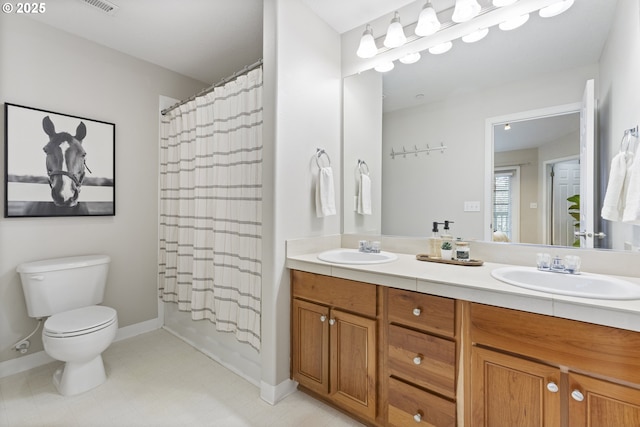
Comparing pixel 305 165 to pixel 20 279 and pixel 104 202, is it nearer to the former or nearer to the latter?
pixel 104 202

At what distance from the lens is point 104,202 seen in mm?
2412

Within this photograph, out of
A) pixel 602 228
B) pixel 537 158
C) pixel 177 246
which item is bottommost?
pixel 177 246

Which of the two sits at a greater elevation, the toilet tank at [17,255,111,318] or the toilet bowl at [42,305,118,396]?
the toilet tank at [17,255,111,318]

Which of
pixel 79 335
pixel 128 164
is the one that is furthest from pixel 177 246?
pixel 79 335

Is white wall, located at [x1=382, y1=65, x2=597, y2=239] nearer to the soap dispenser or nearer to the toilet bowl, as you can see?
the soap dispenser

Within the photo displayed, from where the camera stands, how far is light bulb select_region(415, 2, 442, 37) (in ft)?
5.49

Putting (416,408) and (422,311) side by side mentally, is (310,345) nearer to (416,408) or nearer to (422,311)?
(416,408)

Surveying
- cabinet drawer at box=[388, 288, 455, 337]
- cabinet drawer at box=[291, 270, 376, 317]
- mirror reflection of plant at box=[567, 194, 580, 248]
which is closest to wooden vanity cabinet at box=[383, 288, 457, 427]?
cabinet drawer at box=[388, 288, 455, 337]

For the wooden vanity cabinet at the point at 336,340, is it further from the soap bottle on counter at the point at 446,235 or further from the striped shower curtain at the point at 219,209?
the soap bottle on counter at the point at 446,235

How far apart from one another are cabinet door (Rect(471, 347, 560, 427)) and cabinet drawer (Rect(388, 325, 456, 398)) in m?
0.09

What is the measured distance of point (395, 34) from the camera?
1.80 meters

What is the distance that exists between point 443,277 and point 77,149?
2736 millimetres

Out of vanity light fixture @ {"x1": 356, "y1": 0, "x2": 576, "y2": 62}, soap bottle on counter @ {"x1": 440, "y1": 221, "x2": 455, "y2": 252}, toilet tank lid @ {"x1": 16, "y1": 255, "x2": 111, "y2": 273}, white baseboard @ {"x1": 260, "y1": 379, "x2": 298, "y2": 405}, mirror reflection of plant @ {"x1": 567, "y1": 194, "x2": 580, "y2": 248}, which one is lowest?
white baseboard @ {"x1": 260, "y1": 379, "x2": 298, "y2": 405}

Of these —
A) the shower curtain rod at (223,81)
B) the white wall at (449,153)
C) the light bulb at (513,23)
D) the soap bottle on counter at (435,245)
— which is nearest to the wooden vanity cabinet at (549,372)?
the soap bottle on counter at (435,245)
